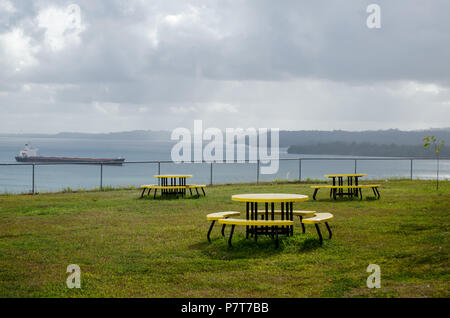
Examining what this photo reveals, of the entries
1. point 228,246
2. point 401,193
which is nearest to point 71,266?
point 228,246

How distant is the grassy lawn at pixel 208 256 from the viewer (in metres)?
6.78

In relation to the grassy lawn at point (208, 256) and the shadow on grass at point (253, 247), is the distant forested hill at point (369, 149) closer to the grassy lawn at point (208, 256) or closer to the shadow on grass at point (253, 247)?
the grassy lawn at point (208, 256)

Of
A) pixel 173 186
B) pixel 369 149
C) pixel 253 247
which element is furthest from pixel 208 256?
pixel 369 149

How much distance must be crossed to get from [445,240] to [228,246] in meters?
3.79

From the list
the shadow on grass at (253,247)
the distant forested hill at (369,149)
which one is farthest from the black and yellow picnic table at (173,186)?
the distant forested hill at (369,149)

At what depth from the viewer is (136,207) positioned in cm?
1630

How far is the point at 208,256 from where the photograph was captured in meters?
8.80

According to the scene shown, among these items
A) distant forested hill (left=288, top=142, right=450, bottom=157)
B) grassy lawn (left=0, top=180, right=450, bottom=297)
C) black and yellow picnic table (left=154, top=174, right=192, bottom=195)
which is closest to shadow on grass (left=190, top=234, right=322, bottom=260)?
grassy lawn (left=0, top=180, right=450, bottom=297)

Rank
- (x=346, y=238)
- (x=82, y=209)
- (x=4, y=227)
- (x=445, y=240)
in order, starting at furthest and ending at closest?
(x=82, y=209)
(x=4, y=227)
(x=346, y=238)
(x=445, y=240)

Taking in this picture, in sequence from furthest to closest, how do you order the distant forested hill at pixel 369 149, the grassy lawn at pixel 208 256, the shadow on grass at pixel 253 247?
the distant forested hill at pixel 369 149 → the shadow on grass at pixel 253 247 → the grassy lawn at pixel 208 256

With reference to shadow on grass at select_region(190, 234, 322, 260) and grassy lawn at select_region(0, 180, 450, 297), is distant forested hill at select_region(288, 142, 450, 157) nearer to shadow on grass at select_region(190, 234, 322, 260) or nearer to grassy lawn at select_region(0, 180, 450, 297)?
grassy lawn at select_region(0, 180, 450, 297)

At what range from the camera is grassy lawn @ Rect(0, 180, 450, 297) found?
6.78 metres

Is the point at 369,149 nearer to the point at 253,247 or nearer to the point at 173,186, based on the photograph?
the point at 173,186
